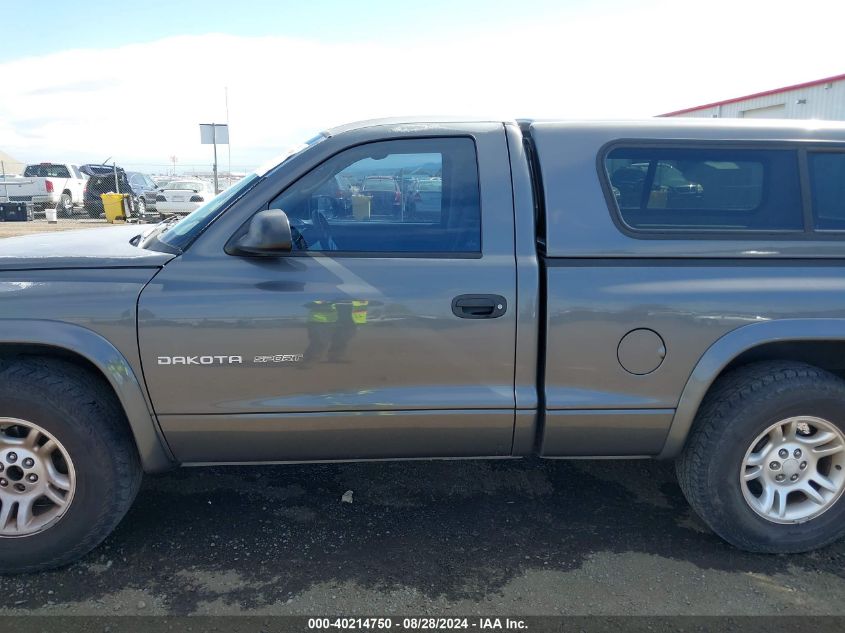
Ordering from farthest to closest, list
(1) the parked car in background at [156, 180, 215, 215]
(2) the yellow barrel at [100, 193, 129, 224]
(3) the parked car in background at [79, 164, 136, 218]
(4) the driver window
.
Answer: (3) the parked car in background at [79, 164, 136, 218] → (1) the parked car in background at [156, 180, 215, 215] → (2) the yellow barrel at [100, 193, 129, 224] → (4) the driver window

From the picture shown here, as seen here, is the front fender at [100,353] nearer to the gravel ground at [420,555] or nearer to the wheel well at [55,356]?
the wheel well at [55,356]

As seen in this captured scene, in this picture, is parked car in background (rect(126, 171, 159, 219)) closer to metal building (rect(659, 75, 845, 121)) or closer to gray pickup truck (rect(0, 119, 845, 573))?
metal building (rect(659, 75, 845, 121))

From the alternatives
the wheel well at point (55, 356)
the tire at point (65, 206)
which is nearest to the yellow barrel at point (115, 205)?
the tire at point (65, 206)

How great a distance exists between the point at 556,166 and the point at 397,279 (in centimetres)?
86

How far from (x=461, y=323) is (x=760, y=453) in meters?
1.52

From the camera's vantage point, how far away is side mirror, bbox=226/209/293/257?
2.51 m

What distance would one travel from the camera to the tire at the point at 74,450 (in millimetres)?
2572

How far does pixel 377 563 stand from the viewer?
284cm

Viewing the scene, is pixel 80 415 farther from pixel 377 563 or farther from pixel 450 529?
pixel 450 529

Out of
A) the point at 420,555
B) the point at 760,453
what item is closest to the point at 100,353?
the point at 420,555

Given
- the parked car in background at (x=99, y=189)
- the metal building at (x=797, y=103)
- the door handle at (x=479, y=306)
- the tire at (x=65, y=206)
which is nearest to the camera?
the door handle at (x=479, y=306)

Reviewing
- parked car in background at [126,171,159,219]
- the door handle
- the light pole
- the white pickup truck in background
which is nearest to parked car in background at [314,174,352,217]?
the door handle

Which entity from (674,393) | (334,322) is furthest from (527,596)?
(334,322)

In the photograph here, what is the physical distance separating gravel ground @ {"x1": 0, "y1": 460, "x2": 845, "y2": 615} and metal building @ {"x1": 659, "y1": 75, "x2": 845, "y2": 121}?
1365 centimetres
